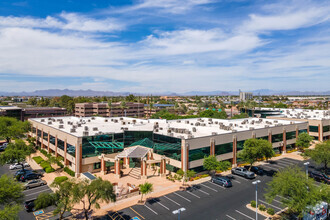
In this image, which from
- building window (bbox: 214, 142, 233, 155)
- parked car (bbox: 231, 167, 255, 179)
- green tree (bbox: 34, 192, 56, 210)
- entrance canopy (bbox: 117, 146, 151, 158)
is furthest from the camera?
building window (bbox: 214, 142, 233, 155)

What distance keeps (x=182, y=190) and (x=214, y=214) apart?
973 cm

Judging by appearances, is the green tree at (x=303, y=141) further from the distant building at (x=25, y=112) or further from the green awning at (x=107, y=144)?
the distant building at (x=25, y=112)

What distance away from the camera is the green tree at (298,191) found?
2762 centimetres

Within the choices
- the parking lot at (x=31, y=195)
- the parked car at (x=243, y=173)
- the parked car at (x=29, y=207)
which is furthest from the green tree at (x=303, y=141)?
the parked car at (x=29, y=207)

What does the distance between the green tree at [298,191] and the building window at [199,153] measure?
1941 cm

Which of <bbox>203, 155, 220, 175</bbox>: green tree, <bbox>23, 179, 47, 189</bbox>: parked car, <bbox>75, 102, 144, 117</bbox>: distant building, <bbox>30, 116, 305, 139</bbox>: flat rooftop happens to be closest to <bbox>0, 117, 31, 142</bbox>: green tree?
<bbox>30, 116, 305, 139</bbox>: flat rooftop

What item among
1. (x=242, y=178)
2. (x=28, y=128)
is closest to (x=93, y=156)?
(x=242, y=178)

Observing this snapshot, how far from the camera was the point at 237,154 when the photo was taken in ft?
181

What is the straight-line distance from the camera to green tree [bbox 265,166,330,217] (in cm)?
2762

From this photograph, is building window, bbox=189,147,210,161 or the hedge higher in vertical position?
building window, bbox=189,147,210,161

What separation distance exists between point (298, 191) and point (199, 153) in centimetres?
2327

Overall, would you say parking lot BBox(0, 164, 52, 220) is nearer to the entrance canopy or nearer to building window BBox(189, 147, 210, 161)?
the entrance canopy

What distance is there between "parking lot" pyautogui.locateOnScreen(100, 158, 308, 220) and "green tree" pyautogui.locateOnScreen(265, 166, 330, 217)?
523 centimetres

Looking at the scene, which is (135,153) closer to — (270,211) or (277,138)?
(270,211)
